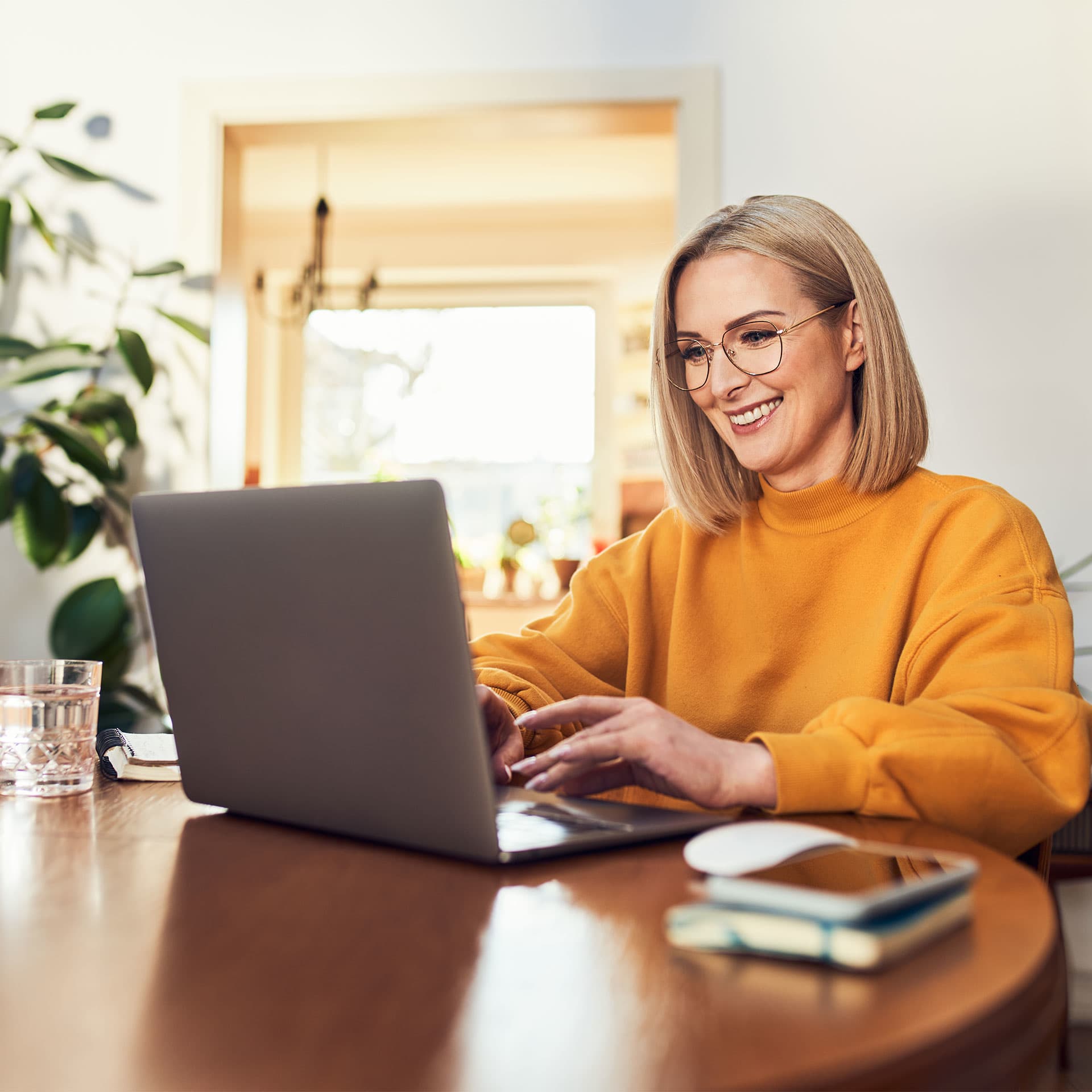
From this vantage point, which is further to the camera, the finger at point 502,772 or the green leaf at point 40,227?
the green leaf at point 40,227

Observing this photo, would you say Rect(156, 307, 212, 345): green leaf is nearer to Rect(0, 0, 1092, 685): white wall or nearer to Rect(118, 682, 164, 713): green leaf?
Rect(0, 0, 1092, 685): white wall

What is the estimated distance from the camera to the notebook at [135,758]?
3.67 feet

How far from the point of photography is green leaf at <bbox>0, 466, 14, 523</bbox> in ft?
8.97

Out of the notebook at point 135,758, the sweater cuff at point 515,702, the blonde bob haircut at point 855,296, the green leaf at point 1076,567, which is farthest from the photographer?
the green leaf at point 1076,567

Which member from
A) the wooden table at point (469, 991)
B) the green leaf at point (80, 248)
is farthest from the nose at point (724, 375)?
the green leaf at point (80, 248)

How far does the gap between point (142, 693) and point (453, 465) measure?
3306mm

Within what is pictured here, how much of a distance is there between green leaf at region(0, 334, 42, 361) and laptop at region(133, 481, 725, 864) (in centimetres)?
222

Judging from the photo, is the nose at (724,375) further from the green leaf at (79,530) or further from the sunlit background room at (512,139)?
the green leaf at (79,530)

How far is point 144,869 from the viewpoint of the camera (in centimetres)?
73

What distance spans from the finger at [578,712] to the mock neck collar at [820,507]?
23.3 inches

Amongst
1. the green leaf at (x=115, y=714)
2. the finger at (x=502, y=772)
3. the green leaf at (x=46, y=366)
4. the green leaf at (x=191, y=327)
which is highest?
the green leaf at (x=191, y=327)

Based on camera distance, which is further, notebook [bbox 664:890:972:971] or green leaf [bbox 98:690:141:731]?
green leaf [bbox 98:690:141:731]

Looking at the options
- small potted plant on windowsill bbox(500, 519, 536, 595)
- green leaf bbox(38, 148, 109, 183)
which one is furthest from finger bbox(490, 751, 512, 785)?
small potted plant on windowsill bbox(500, 519, 536, 595)

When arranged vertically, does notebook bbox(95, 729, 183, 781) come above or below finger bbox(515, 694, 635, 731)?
below
